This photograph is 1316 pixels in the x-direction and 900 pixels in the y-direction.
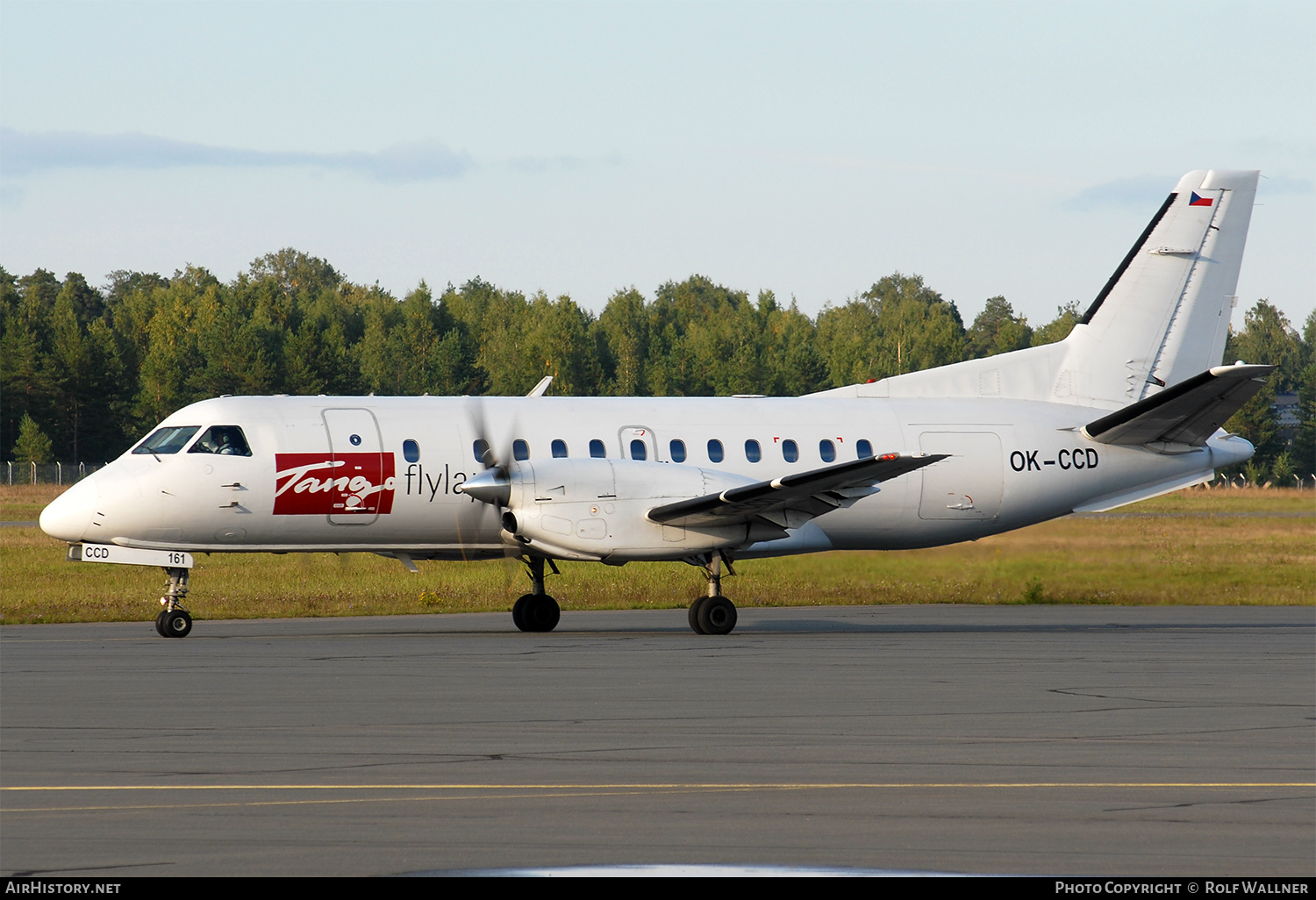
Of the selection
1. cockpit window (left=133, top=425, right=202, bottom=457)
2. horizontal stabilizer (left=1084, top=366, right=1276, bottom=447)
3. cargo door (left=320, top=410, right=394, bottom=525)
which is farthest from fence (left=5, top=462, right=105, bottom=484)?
horizontal stabilizer (left=1084, top=366, right=1276, bottom=447)

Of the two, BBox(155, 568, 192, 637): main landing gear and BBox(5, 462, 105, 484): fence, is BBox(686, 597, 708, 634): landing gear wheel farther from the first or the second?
BBox(5, 462, 105, 484): fence

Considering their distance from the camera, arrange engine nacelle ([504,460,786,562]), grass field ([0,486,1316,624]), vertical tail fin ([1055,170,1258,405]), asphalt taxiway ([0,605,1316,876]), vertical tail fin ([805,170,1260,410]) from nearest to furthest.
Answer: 1. asphalt taxiway ([0,605,1316,876])
2. engine nacelle ([504,460,786,562])
3. grass field ([0,486,1316,624])
4. vertical tail fin ([805,170,1260,410])
5. vertical tail fin ([1055,170,1258,405])

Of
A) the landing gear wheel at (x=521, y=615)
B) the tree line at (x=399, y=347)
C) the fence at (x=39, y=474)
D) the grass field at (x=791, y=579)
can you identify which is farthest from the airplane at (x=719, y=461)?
the tree line at (x=399, y=347)

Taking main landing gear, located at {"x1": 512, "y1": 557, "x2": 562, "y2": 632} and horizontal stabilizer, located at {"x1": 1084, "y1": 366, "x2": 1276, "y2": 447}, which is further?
main landing gear, located at {"x1": 512, "y1": 557, "x2": 562, "y2": 632}

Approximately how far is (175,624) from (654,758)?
11872mm

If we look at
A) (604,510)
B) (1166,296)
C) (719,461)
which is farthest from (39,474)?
(1166,296)

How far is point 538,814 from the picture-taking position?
771 cm

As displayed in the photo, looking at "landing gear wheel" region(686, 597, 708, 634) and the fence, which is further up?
the fence

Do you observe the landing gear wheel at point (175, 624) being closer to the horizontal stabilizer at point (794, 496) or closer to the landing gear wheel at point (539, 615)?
the landing gear wheel at point (539, 615)

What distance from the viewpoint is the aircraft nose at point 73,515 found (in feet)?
64.7

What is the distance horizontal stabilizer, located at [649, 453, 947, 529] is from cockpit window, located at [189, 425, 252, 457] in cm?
590

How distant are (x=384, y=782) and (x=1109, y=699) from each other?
23.9ft

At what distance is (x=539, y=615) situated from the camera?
2167 centimetres

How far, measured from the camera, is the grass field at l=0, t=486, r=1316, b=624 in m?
24.4
